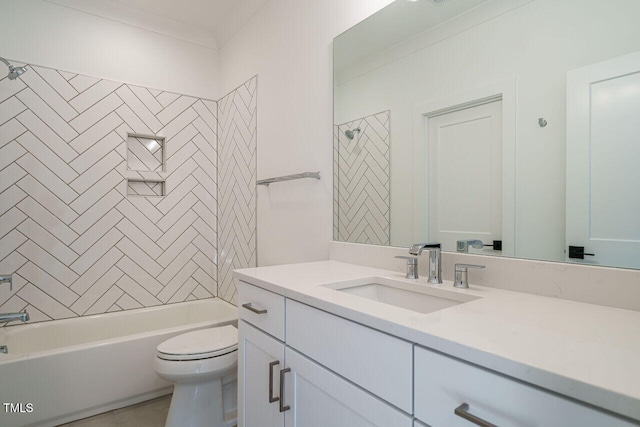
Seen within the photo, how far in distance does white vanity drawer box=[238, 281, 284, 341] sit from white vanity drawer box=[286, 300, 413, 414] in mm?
67

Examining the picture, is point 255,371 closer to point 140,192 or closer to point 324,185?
point 324,185

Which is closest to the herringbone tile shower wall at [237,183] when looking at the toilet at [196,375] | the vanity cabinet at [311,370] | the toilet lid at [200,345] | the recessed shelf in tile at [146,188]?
the recessed shelf in tile at [146,188]

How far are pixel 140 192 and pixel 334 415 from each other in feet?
7.75

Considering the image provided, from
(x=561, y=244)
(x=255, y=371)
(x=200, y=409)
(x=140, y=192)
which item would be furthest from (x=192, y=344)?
(x=561, y=244)

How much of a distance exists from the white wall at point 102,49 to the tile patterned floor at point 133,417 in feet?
7.32

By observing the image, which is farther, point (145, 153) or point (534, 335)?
point (145, 153)

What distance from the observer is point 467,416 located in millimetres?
573

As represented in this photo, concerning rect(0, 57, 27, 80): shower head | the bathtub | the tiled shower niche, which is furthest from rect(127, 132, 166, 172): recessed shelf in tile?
the bathtub

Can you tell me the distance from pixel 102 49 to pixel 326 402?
2.78 metres

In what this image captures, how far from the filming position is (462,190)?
122 centimetres

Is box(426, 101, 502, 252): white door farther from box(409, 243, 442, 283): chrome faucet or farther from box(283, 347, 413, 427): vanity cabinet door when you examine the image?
box(283, 347, 413, 427): vanity cabinet door

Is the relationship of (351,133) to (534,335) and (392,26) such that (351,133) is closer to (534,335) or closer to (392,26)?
(392,26)

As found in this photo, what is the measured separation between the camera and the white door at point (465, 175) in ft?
3.67

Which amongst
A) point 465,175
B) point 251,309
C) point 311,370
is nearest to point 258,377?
point 251,309
